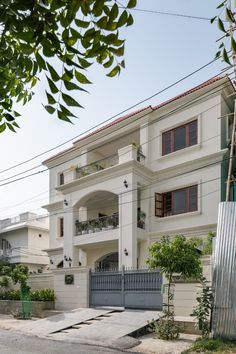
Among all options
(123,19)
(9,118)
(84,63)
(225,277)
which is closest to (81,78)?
(84,63)

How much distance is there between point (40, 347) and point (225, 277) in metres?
5.04

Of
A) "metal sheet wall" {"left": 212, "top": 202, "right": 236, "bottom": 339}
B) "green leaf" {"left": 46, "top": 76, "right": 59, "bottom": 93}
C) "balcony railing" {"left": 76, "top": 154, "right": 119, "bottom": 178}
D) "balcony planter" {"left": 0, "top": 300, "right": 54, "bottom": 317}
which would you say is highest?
"balcony railing" {"left": 76, "top": 154, "right": 119, "bottom": 178}

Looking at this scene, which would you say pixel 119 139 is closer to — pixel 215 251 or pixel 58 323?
pixel 58 323

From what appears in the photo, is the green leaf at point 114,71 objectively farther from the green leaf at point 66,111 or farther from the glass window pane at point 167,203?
the glass window pane at point 167,203

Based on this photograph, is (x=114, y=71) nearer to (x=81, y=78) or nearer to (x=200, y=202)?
(x=81, y=78)

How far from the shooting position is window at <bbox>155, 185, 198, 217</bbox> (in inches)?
826

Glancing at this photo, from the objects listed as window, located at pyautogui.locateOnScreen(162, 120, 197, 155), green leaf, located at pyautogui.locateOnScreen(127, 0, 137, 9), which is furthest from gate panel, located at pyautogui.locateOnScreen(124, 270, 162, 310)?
green leaf, located at pyautogui.locateOnScreen(127, 0, 137, 9)

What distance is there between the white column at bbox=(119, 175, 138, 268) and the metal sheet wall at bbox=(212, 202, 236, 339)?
908 cm

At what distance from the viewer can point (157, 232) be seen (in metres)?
21.6

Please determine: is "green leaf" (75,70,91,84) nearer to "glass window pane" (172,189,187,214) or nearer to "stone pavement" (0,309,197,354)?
"stone pavement" (0,309,197,354)

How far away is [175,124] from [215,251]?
36.2ft

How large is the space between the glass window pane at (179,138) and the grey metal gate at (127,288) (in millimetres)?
6908

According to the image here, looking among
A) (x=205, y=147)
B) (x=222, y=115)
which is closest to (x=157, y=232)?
(x=205, y=147)

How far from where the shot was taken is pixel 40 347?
11742mm
